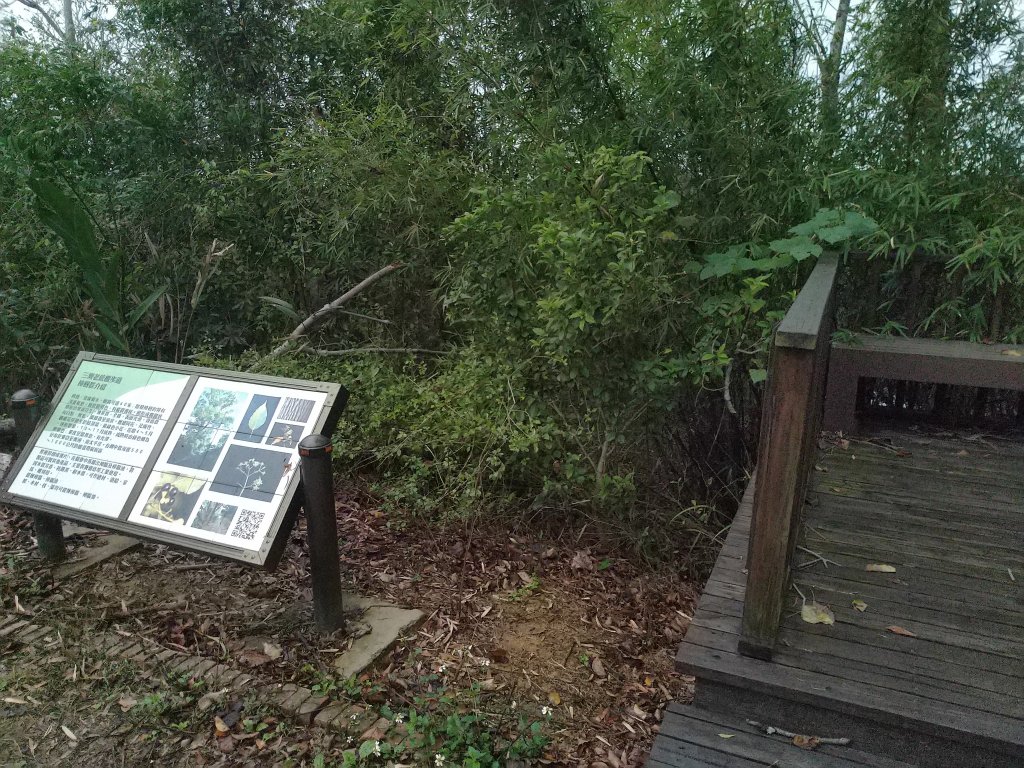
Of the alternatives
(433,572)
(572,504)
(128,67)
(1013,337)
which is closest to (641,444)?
(572,504)

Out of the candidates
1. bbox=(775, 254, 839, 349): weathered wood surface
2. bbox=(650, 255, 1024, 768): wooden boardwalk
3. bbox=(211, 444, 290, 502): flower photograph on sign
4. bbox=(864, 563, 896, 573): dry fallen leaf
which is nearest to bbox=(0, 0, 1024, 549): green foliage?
bbox=(775, 254, 839, 349): weathered wood surface

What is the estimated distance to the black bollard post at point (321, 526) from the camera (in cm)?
248

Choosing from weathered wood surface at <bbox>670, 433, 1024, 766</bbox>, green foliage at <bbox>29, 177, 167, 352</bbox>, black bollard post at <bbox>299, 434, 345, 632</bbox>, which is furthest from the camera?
green foliage at <bbox>29, 177, 167, 352</bbox>

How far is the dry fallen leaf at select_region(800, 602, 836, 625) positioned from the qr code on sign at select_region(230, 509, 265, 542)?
1.85 m

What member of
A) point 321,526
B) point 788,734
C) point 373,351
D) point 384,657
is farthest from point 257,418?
point 373,351

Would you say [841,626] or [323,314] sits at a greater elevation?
[323,314]

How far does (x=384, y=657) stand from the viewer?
8.94 feet

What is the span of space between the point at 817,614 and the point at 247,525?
76.2 inches

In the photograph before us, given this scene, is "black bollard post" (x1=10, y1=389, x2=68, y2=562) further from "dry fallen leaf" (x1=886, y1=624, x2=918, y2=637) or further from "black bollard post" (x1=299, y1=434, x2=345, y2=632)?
"dry fallen leaf" (x1=886, y1=624, x2=918, y2=637)

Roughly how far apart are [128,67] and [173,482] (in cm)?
499

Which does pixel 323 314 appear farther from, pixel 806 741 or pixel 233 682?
pixel 806 741

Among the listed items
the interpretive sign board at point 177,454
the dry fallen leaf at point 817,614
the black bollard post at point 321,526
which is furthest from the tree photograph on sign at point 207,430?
the dry fallen leaf at point 817,614

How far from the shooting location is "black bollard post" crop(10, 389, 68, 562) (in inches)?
125

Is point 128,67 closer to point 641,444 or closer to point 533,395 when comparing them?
point 533,395
